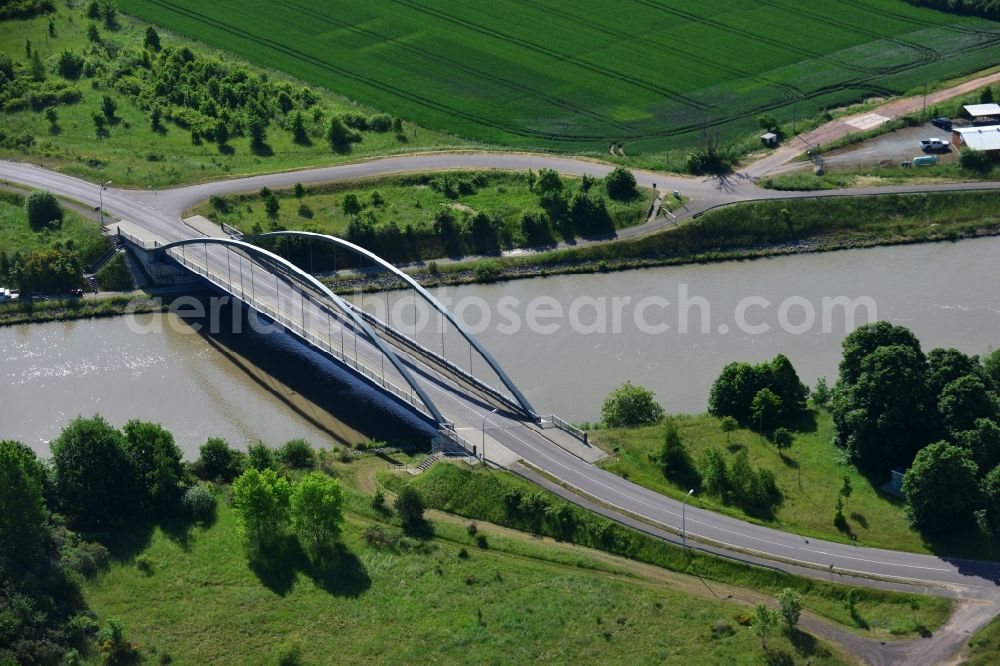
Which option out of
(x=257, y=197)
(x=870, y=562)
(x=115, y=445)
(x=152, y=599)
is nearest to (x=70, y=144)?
(x=257, y=197)

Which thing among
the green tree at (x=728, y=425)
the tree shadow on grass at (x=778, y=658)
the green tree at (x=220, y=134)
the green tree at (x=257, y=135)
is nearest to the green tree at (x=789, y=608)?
the tree shadow on grass at (x=778, y=658)

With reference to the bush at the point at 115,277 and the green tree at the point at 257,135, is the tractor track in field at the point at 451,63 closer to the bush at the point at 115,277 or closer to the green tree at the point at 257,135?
the green tree at the point at 257,135

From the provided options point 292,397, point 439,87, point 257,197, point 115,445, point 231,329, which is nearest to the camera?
point 115,445

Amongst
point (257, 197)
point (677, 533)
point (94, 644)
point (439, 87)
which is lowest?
point (94, 644)

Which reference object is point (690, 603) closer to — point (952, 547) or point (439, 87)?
point (952, 547)

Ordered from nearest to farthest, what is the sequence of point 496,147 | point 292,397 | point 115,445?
→ point 115,445
point 292,397
point 496,147

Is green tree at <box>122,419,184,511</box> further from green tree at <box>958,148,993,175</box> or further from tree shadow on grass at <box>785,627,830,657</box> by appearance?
green tree at <box>958,148,993,175</box>

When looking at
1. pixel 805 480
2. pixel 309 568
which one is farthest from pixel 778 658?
pixel 309 568
